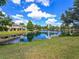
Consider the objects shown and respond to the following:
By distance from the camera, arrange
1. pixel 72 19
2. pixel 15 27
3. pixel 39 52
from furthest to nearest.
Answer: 1. pixel 15 27
2. pixel 72 19
3. pixel 39 52

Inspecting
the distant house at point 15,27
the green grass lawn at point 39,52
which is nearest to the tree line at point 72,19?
the distant house at point 15,27

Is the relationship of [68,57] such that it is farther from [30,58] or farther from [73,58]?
[30,58]

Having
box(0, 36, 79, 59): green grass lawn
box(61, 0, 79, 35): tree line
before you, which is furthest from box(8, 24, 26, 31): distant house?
box(0, 36, 79, 59): green grass lawn

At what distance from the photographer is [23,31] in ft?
167

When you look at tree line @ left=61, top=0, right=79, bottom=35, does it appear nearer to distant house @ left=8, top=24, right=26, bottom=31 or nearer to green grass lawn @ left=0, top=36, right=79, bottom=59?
distant house @ left=8, top=24, right=26, bottom=31

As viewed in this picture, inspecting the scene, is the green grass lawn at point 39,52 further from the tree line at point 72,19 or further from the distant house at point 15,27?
the distant house at point 15,27

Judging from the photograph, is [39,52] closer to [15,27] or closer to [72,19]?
[72,19]

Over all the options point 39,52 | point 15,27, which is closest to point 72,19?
point 15,27

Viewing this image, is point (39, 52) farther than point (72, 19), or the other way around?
point (72, 19)

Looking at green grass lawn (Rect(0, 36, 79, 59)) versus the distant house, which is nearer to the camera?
green grass lawn (Rect(0, 36, 79, 59))

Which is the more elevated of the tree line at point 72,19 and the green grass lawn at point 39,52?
the tree line at point 72,19

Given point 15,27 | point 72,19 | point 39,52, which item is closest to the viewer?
point 39,52

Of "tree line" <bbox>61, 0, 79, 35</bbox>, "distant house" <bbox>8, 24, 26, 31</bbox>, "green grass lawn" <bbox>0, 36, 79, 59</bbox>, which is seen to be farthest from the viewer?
"distant house" <bbox>8, 24, 26, 31</bbox>

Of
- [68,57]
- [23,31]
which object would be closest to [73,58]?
[68,57]
